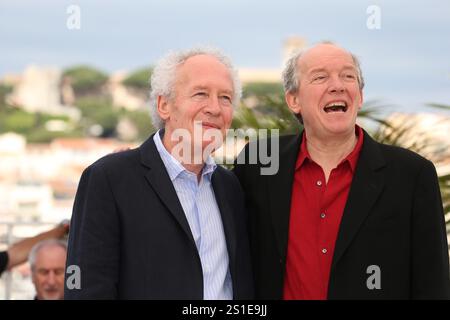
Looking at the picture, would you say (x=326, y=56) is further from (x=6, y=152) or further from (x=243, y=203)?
(x=6, y=152)

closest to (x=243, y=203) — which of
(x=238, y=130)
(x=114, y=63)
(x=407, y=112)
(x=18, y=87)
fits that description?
(x=238, y=130)

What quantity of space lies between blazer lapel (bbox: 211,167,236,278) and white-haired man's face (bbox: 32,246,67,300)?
6.27 ft

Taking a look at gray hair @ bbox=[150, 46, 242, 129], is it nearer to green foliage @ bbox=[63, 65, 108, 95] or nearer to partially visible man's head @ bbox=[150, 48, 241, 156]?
partially visible man's head @ bbox=[150, 48, 241, 156]

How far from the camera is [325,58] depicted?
288 centimetres

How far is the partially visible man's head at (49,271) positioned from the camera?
4.50 meters

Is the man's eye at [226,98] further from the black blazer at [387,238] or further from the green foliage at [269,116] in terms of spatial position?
the green foliage at [269,116]

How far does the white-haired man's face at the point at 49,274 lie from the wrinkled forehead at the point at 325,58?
2.07 m

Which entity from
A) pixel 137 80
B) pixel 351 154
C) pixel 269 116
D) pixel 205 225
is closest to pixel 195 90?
pixel 205 225

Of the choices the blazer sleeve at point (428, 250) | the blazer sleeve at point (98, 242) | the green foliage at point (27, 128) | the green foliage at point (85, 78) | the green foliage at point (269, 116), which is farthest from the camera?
the green foliage at point (85, 78)

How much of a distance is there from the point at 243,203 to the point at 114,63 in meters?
97.8

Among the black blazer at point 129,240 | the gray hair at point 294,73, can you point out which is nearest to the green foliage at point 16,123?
the gray hair at point 294,73

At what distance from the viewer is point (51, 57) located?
3888 inches

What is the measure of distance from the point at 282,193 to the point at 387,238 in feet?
1.14

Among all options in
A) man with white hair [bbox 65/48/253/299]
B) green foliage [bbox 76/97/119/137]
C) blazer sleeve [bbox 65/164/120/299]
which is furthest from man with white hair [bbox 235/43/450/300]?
green foliage [bbox 76/97/119/137]
